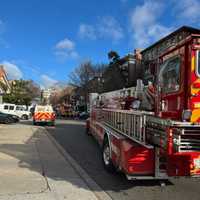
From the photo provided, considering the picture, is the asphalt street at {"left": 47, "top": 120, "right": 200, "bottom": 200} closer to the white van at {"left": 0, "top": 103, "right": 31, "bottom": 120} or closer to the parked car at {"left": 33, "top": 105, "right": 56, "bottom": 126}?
the parked car at {"left": 33, "top": 105, "right": 56, "bottom": 126}

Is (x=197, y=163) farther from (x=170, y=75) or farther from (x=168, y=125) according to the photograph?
(x=170, y=75)

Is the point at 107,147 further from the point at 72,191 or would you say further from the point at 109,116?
the point at 72,191

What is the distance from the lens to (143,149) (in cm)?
720

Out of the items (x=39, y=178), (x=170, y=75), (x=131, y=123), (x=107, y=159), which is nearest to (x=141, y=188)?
(x=131, y=123)

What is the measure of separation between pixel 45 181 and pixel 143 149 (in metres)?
2.40

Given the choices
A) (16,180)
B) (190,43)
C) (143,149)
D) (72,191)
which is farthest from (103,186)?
(190,43)

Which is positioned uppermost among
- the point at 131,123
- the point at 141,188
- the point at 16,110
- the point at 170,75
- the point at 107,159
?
the point at 170,75

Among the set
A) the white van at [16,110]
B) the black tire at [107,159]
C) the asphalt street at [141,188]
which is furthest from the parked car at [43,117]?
the black tire at [107,159]

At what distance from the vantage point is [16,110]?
46.8 meters

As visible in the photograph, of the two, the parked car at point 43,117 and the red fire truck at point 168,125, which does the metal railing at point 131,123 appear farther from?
the parked car at point 43,117

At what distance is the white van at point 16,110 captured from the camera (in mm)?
43906

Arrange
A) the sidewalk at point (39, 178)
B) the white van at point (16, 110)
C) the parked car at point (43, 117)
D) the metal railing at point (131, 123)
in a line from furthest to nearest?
the white van at point (16, 110)
the parked car at point (43, 117)
the metal railing at point (131, 123)
the sidewalk at point (39, 178)

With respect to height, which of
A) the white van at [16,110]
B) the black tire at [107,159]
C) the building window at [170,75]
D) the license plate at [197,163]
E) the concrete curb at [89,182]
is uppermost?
the building window at [170,75]

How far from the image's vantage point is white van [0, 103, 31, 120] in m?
43.9
